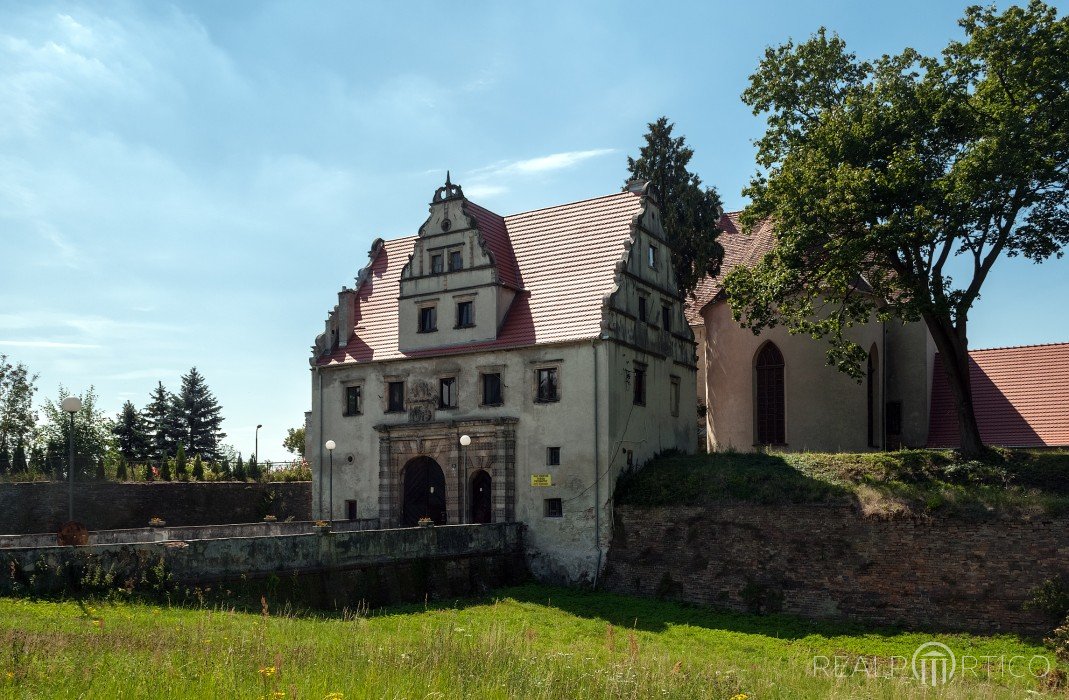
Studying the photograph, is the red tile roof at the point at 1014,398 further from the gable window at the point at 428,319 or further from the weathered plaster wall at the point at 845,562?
the gable window at the point at 428,319

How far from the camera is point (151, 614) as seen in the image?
18.5 metres

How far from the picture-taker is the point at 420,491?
36500 mm

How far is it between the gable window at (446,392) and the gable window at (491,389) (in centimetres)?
124

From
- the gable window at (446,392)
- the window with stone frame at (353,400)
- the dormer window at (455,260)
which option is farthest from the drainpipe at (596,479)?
the window with stone frame at (353,400)

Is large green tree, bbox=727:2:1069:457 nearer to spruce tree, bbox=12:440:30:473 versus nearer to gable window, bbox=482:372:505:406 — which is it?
gable window, bbox=482:372:505:406

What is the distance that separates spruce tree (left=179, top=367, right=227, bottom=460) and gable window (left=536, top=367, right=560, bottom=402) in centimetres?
4718

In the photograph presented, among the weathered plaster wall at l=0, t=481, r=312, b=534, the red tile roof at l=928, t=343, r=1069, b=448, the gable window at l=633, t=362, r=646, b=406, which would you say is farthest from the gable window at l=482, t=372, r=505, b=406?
the red tile roof at l=928, t=343, r=1069, b=448

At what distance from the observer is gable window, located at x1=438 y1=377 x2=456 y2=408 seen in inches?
1405

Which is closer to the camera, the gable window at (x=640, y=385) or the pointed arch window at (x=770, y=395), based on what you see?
the gable window at (x=640, y=385)

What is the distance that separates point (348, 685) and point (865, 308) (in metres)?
22.8

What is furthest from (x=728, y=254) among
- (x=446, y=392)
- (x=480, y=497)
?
(x=480, y=497)

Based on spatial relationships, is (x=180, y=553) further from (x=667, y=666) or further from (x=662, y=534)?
(x=662, y=534)

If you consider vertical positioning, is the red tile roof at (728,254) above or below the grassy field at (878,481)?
above

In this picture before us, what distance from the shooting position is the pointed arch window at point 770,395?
127 feet
